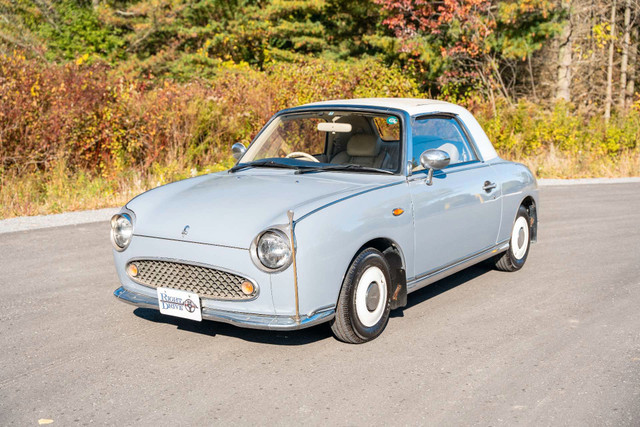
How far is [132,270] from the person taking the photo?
197 inches

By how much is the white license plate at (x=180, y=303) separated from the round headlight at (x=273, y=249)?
53 centimetres

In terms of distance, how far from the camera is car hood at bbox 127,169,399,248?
4562mm

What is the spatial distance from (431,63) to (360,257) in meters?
19.1

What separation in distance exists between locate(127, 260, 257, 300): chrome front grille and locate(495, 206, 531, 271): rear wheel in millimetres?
3414

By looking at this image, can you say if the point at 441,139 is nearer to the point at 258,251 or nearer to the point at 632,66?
the point at 258,251

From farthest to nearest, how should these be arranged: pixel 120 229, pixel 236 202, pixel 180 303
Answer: pixel 120 229
pixel 236 202
pixel 180 303

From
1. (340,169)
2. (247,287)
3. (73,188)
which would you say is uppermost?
(340,169)

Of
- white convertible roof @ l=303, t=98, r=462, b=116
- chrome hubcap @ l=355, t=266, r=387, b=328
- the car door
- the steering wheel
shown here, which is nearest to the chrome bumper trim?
chrome hubcap @ l=355, t=266, r=387, b=328

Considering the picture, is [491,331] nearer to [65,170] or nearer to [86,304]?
[86,304]

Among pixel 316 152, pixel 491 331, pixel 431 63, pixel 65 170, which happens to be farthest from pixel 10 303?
pixel 431 63

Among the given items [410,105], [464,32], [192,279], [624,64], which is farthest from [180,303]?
[624,64]

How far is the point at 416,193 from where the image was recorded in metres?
5.40

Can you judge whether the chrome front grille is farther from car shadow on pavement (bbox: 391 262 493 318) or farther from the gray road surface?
car shadow on pavement (bbox: 391 262 493 318)

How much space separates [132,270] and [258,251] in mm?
1087
